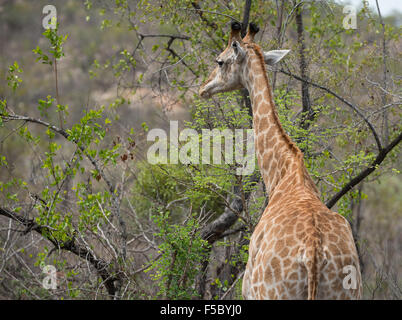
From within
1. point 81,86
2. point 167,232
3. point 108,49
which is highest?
point 108,49

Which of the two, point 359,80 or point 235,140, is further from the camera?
point 359,80

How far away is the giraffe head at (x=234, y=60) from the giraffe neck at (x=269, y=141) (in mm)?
134

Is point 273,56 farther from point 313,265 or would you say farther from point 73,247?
point 73,247

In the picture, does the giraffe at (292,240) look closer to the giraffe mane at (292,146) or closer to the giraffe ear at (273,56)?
the giraffe mane at (292,146)

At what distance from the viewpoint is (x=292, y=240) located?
482 centimetres

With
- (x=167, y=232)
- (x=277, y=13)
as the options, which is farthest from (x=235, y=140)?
(x=277, y=13)

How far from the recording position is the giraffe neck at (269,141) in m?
5.84

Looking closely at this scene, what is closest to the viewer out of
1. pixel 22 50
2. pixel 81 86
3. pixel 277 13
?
pixel 277 13

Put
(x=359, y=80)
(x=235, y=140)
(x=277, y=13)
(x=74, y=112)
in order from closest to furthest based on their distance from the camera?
(x=235, y=140) < (x=359, y=80) < (x=277, y=13) < (x=74, y=112)

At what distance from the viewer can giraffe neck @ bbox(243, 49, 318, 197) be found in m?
5.84

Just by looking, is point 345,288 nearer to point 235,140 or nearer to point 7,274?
point 235,140

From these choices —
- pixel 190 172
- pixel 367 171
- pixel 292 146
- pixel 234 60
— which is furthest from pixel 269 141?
pixel 367 171
